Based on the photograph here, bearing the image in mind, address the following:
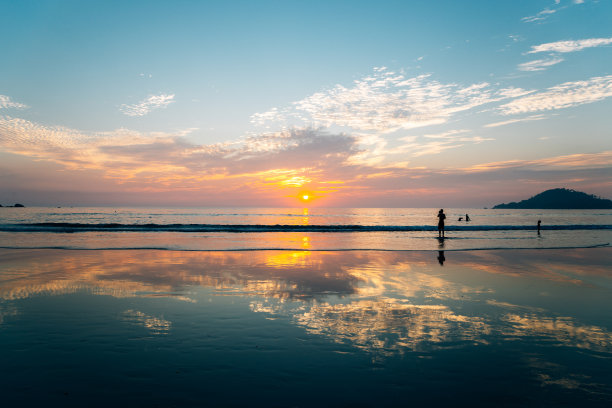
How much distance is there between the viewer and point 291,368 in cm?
579

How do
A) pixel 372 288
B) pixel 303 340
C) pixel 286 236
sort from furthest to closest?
pixel 286 236 < pixel 372 288 < pixel 303 340

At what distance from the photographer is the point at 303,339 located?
23.6 feet

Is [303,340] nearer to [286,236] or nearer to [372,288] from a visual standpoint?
[372,288]

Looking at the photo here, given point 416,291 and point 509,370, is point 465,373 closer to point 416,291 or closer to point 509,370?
point 509,370

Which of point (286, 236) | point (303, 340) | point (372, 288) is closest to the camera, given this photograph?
point (303, 340)

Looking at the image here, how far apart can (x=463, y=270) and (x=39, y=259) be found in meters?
22.2

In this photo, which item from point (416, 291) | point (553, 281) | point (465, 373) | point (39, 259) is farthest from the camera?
point (39, 259)

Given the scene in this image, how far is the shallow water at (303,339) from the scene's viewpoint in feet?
16.7

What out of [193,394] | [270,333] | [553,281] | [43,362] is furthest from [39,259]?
[553,281]

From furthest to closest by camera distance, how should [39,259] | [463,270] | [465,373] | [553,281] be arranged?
[39,259], [463,270], [553,281], [465,373]

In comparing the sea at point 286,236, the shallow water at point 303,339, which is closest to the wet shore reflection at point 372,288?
the shallow water at point 303,339

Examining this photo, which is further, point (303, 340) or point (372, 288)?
point (372, 288)

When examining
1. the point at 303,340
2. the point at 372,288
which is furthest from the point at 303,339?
the point at 372,288

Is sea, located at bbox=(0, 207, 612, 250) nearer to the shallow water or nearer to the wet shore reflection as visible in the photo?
the wet shore reflection
